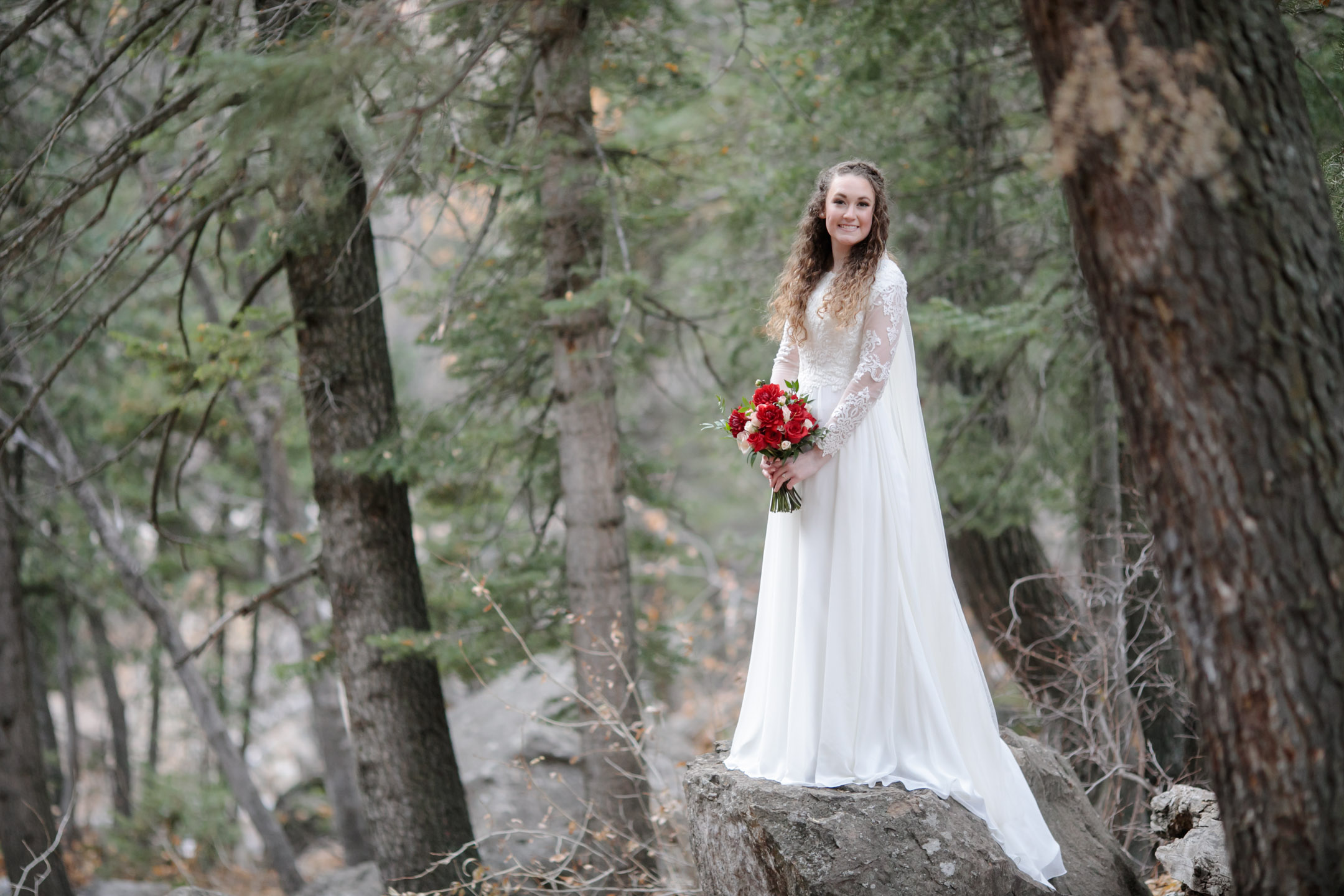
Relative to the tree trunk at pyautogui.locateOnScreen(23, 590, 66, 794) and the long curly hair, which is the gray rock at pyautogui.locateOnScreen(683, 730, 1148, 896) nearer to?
the long curly hair

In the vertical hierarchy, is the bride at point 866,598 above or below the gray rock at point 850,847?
above

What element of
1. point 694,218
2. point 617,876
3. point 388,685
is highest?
point 694,218

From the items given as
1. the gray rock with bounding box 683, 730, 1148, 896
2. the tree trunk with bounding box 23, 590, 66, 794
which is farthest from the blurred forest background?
the tree trunk with bounding box 23, 590, 66, 794

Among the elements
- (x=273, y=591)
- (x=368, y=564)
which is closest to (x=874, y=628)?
(x=368, y=564)

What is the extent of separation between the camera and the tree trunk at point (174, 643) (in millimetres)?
8680

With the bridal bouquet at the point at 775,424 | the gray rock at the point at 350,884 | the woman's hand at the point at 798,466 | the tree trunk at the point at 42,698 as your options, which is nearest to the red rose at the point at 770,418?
the bridal bouquet at the point at 775,424

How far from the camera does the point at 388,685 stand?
20.6 feet

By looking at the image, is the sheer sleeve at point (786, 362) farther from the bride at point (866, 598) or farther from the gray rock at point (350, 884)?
the gray rock at point (350, 884)

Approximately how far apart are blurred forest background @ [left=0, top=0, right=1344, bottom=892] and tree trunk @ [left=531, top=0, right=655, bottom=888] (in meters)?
0.04

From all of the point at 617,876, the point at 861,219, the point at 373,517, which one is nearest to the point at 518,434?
the point at 373,517

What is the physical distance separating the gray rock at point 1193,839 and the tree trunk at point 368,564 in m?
4.29

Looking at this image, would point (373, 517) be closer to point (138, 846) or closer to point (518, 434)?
point (518, 434)

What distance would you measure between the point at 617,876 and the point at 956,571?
4.15 m

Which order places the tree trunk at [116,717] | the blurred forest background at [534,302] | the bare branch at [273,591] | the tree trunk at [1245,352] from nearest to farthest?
the tree trunk at [1245,352] < the blurred forest background at [534,302] < the bare branch at [273,591] < the tree trunk at [116,717]
